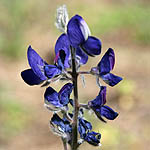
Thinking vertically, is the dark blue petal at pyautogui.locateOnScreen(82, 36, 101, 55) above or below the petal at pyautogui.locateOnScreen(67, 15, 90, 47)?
below

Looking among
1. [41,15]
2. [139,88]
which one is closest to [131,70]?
[139,88]

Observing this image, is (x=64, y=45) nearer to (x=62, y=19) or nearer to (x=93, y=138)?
(x=62, y=19)

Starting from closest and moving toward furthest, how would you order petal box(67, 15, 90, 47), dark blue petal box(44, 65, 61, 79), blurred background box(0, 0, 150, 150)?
petal box(67, 15, 90, 47)
dark blue petal box(44, 65, 61, 79)
blurred background box(0, 0, 150, 150)

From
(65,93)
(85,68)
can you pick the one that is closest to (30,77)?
(65,93)

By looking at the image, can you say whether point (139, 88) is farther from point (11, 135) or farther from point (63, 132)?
point (63, 132)

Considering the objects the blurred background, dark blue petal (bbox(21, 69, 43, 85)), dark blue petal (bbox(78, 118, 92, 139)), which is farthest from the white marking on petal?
the blurred background

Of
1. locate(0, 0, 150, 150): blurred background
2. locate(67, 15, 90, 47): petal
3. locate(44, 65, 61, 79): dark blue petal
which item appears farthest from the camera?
locate(0, 0, 150, 150): blurred background

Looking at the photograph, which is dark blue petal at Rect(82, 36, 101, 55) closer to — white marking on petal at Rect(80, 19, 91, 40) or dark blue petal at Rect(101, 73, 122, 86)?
white marking on petal at Rect(80, 19, 91, 40)
